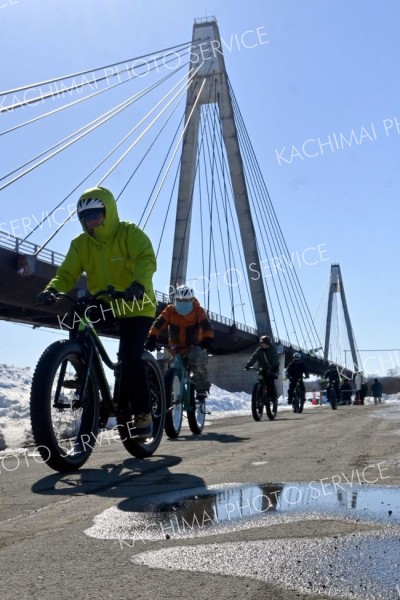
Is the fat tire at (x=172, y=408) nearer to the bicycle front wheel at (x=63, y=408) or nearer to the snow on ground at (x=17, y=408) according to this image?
the snow on ground at (x=17, y=408)

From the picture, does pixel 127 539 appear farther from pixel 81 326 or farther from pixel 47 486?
pixel 81 326

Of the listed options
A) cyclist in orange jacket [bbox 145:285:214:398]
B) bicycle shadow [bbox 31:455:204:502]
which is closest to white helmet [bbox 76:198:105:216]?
bicycle shadow [bbox 31:455:204:502]

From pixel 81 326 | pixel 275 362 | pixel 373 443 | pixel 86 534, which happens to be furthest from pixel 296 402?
pixel 86 534

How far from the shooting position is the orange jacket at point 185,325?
8.52 m

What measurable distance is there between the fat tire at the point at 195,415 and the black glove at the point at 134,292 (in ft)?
13.4

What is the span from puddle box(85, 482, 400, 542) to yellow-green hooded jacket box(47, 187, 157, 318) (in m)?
1.74

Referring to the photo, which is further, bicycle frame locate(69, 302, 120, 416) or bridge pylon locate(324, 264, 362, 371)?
bridge pylon locate(324, 264, 362, 371)

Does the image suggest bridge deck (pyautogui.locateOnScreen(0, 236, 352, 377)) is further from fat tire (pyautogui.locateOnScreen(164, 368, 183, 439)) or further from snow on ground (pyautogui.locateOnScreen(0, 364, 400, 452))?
fat tire (pyautogui.locateOnScreen(164, 368, 183, 439))

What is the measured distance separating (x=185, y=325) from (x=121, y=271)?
366 centimetres

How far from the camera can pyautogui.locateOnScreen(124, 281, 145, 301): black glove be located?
439 centimetres

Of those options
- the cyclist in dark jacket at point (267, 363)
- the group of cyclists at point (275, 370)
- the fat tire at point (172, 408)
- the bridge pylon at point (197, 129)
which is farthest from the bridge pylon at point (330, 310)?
the fat tire at point (172, 408)

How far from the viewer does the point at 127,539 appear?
237 centimetres

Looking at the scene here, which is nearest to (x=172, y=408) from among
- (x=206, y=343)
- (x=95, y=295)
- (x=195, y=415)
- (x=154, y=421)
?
(x=195, y=415)

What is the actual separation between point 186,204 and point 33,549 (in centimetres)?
2992
